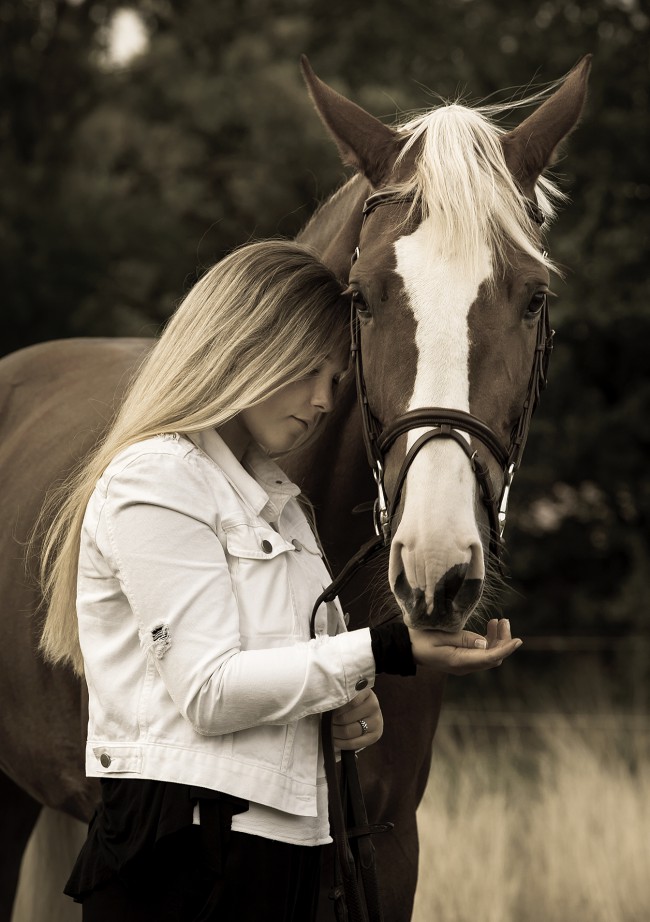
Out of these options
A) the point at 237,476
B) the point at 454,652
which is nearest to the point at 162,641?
the point at 237,476

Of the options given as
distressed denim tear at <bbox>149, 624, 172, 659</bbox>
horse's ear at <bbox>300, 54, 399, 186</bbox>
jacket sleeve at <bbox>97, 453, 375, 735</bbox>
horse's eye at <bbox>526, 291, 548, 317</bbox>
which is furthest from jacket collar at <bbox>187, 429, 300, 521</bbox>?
horse's ear at <bbox>300, 54, 399, 186</bbox>

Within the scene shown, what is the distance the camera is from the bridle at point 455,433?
185 centimetres

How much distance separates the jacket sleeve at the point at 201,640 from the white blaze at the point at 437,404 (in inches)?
6.2

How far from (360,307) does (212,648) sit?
75 centimetres

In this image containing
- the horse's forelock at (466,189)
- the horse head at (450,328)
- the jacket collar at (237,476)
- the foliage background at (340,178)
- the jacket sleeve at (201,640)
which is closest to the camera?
the jacket sleeve at (201,640)

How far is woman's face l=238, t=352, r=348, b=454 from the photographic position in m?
1.92

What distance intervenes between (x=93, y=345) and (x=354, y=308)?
2071mm

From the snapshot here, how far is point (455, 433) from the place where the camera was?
1840mm

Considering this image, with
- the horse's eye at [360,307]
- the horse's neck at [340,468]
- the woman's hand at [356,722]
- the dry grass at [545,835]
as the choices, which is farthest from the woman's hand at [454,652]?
the dry grass at [545,835]

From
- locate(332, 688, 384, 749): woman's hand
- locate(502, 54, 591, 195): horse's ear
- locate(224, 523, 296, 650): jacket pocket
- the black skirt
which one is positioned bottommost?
the black skirt

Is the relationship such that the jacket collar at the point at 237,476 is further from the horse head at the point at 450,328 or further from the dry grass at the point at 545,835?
the dry grass at the point at 545,835

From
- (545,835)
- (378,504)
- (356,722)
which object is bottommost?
(545,835)

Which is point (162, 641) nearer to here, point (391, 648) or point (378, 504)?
point (391, 648)

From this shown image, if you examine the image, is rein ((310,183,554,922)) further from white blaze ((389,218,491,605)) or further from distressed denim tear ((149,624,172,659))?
distressed denim tear ((149,624,172,659))
